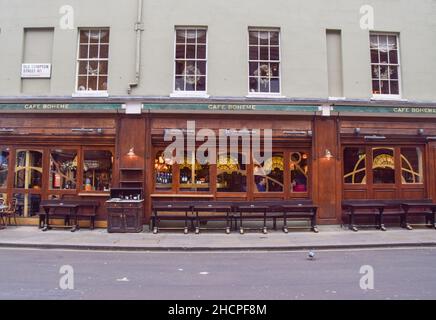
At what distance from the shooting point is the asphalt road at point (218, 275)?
19.1 ft

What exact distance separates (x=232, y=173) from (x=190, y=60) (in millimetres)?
4603

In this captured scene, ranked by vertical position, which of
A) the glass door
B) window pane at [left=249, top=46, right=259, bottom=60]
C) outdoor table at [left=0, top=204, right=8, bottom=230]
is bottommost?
outdoor table at [left=0, top=204, right=8, bottom=230]

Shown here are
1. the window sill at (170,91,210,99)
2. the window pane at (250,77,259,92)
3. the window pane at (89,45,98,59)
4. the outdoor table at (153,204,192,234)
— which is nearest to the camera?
the outdoor table at (153,204,192,234)

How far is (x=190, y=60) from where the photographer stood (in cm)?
1408

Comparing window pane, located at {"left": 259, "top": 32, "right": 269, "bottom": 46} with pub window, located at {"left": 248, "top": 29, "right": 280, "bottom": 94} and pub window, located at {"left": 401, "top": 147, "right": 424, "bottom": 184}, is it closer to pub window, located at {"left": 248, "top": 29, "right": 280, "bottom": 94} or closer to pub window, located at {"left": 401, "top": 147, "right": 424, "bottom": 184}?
pub window, located at {"left": 248, "top": 29, "right": 280, "bottom": 94}

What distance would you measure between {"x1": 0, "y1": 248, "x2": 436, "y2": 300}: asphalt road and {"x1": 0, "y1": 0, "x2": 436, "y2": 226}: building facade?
4407 mm

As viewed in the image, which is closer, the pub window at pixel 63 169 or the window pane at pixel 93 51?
the pub window at pixel 63 169

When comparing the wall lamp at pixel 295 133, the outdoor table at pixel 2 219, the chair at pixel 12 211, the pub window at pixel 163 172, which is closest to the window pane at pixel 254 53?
the wall lamp at pixel 295 133

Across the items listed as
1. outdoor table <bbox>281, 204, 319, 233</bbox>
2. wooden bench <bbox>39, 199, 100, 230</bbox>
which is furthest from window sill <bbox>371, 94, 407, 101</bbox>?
wooden bench <bbox>39, 199, 100, 230</bbox>

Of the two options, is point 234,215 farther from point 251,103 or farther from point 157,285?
point 157,285

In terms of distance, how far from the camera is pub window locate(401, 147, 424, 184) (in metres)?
14.3

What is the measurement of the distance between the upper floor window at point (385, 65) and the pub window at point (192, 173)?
7456mm

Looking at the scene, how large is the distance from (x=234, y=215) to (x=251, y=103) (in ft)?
13.5

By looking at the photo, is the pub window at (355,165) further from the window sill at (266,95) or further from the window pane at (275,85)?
the window pane at (275,85)
